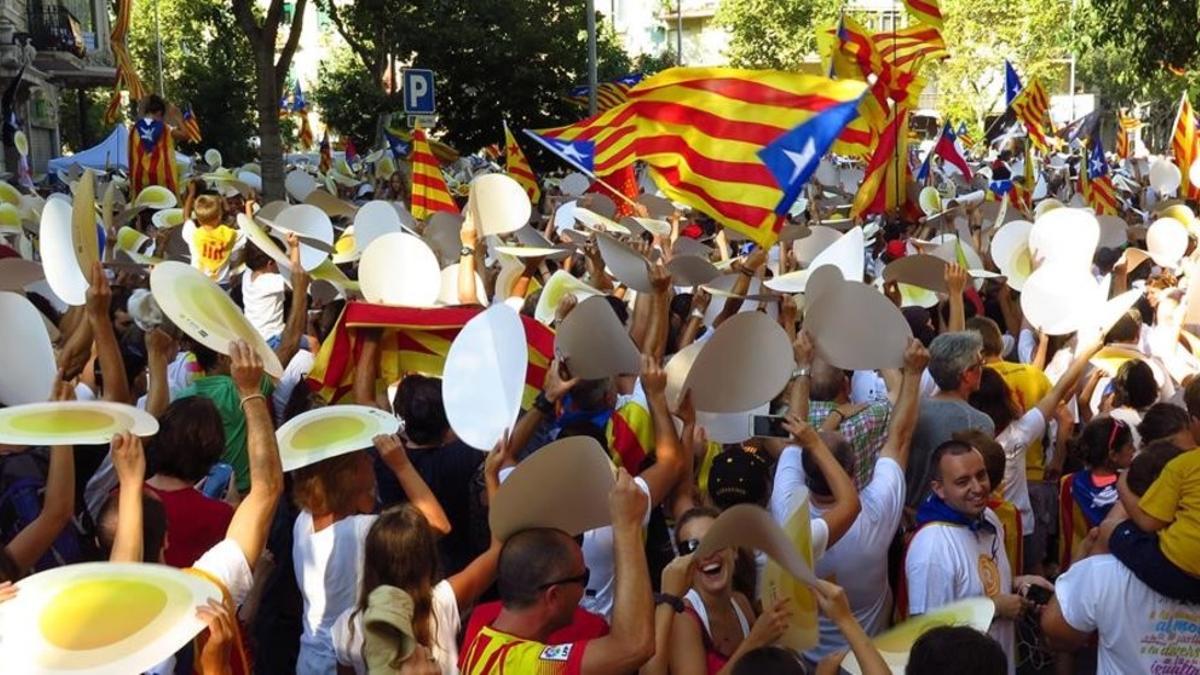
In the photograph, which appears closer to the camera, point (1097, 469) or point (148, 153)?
point (1097, 469)

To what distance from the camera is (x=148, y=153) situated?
1327cm

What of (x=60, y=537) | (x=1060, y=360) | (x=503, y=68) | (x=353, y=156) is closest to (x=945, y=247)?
(x=1060, y=360)

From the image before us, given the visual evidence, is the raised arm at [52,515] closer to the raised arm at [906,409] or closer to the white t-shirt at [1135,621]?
the raised arm at [906,409]

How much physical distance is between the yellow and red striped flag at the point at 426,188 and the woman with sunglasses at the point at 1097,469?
5.82 metres

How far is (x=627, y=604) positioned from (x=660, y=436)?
1146 mm

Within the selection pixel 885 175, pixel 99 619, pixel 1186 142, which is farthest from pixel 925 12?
pixel 99 619

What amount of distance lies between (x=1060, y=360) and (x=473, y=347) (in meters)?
3.23

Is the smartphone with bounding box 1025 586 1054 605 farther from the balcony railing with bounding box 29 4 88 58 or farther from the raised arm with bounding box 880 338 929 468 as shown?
the balcony railing with bounding box 29 4 88 58

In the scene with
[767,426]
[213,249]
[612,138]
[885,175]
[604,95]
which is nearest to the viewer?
[767,426]

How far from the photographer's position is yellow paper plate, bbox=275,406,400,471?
141 inches

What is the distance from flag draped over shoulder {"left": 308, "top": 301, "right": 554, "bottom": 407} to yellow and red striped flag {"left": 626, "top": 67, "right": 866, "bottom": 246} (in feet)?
3.89

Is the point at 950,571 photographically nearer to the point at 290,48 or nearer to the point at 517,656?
the point at 517,656

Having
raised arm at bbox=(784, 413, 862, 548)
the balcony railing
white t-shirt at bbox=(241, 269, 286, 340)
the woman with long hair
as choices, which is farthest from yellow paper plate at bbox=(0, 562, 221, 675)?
the balcony railing

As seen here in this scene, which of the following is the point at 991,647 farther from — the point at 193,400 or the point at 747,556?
the point at 193,400
